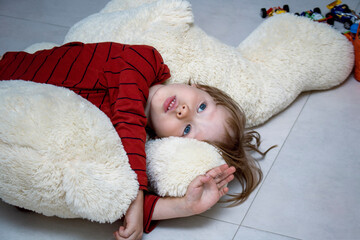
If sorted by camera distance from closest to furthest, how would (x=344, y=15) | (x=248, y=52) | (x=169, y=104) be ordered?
(x=169, y=104), (x=248, y=52), (x=344, y=15)

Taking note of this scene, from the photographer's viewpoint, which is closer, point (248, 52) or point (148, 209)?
point (148, 209)

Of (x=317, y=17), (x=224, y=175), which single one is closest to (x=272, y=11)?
(x=317, y=17)

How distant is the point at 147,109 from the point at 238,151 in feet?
0.93

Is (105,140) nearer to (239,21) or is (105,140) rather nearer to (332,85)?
(332,85)

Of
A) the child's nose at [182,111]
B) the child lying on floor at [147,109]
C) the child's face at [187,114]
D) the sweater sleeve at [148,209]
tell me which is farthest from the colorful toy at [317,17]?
the sweater sleeve at [148,209]

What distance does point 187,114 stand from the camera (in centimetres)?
114

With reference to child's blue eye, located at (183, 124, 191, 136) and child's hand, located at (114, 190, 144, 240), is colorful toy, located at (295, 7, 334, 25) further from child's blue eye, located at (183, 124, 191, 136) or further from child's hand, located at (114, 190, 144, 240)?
child's hand, located at (114, 190, 144, 240)

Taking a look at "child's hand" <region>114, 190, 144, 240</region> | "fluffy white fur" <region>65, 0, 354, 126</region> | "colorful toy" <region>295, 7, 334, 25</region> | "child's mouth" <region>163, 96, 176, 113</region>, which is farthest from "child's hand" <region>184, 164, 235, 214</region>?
"colorful toy" <region>295, 7, 334, 25</region>

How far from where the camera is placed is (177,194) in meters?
1.05

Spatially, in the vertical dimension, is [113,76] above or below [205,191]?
above

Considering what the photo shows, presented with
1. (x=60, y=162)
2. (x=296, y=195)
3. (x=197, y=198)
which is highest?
(x=60, y=162)

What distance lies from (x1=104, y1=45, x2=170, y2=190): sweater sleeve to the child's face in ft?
0.18

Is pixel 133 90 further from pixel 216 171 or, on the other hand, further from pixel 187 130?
pixel 216 171

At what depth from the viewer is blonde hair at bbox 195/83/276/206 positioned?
1156 millimetres
